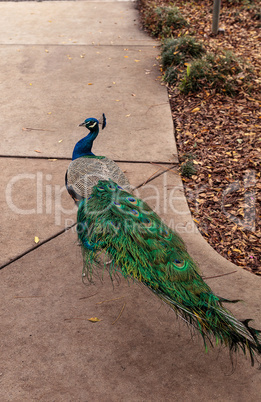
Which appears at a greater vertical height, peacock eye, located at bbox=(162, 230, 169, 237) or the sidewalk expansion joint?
peacock eye, located at bbox=(162, 230, 169, 237)

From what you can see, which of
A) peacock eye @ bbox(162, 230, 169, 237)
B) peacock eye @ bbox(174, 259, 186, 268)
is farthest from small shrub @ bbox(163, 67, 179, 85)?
peacock eye @ bbox(174, 259, 186, 268)

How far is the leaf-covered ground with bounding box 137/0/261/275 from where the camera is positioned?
4492 mm

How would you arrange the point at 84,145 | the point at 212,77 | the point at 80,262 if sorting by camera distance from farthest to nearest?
the point at 212,77 → the point at 84,145 → the point at 80,262

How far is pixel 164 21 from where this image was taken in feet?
29.2

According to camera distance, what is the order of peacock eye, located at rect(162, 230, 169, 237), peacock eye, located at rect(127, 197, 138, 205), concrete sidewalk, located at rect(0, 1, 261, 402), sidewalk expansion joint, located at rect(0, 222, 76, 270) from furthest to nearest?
sidewalk expansion joint, located at rect(0, 222, 76, 270) → peacock eye, located at rect(127, 197, 138, 205) → peacock eye, located at rect(162, 230, 169, 237) → concrete sidewalk, located at rect(0, 1, 261, 402)

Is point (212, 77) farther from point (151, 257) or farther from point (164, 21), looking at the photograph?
point (151, 257)

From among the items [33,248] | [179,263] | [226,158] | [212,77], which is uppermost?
[179,263]

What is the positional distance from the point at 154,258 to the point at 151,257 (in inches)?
0.9

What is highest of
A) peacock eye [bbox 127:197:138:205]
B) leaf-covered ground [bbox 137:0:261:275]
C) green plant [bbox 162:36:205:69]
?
peacock eye [bbox 127:197:138:205]

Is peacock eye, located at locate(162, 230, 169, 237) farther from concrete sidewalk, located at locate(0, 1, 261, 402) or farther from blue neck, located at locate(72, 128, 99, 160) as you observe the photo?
blue neck, located at locate(72, 128, 99, 160)

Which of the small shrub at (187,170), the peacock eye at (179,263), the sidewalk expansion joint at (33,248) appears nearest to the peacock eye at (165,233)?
the peacock eye at (179,263)

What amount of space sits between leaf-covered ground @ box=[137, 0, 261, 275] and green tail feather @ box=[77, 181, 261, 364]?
1.18 meters

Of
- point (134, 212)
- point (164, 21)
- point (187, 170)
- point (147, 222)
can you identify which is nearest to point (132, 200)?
point (134, 212)

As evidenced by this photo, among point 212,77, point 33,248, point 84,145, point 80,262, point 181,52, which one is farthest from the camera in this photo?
point 181,52
